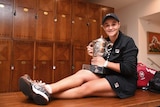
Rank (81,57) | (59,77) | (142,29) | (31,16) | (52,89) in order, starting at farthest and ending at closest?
(142,29), (81,57), (59,77), (31,16), (52,89)

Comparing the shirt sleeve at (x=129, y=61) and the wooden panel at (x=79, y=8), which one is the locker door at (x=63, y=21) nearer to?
the wooden panel at (x=79, y=8)

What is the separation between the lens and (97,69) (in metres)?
1.50

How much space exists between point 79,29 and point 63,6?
1.97 feet

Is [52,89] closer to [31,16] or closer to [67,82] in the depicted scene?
[67,82]

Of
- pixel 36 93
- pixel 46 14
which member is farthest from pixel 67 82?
pixel 46 14

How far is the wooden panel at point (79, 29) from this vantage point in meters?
3.45

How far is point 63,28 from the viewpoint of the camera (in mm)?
3316

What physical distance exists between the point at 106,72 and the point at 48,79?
188 centimetres

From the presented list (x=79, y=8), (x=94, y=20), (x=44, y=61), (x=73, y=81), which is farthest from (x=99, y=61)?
(x=94, y=20)

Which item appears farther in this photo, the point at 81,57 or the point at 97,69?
the point at 81,57

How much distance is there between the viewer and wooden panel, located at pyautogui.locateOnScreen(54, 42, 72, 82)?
3227 millimetres

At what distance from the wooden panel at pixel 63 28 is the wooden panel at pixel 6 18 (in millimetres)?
880

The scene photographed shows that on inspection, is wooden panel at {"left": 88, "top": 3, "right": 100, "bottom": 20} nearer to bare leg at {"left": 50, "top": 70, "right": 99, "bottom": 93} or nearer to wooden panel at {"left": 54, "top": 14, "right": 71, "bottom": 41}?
wooden panel at {"left": 54, "top": 14, "right": 71, "bottom": 41}

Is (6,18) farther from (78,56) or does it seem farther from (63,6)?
(78,56)
